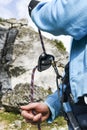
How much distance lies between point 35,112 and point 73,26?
24.1 inches

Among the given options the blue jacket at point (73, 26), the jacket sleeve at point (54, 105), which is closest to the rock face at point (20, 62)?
the jacket sleeve at point (54, 105)

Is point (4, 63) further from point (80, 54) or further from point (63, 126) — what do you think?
point (80, 54)

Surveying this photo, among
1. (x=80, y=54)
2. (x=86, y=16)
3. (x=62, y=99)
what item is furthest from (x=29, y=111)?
(x=86, y=16)

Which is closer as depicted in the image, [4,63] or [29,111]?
[29,111]

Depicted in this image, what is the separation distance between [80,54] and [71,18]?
0.68 ft

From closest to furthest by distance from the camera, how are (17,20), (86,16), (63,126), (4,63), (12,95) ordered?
(86,16) < (63,126) < (12,95) < (4,63) < (17,20)

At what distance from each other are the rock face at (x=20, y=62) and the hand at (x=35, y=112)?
4.22 metres

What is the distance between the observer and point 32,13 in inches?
101

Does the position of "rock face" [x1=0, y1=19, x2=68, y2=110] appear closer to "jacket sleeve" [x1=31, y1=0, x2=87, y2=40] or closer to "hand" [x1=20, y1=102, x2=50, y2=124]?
"hand" [x1=20, y1=102, x2=50, y2=124]

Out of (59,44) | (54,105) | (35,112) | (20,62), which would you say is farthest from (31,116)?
(59,44)

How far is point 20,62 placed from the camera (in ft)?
25.8

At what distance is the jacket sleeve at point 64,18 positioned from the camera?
235cm

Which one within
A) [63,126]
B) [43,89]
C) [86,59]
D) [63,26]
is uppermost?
[63,26]

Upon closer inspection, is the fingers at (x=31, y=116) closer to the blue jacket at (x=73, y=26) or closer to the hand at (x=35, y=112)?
the hand at (x=35, y=112)
